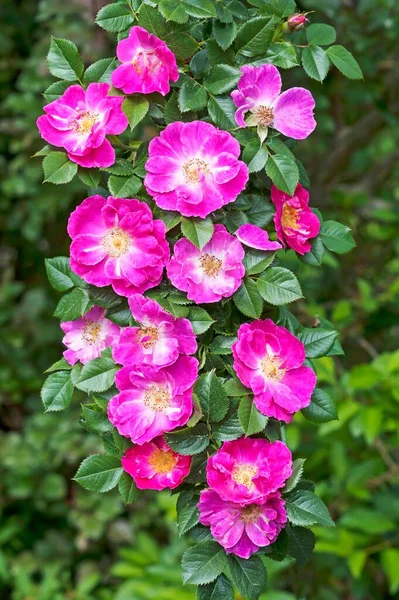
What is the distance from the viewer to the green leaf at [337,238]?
2.76ft

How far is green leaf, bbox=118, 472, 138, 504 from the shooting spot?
2.52ft

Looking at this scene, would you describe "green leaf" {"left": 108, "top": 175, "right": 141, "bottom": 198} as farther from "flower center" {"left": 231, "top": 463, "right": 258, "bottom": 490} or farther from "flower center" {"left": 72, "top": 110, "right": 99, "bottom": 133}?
"flower center" {"left": 231, "top": 463, "right": 258, "bottom": 490}

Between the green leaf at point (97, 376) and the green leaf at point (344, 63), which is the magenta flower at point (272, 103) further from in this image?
the green leaf at point (97, 376)

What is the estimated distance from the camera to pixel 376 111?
72.7 inches

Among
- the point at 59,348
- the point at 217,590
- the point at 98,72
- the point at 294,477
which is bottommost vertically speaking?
the point at 59,348

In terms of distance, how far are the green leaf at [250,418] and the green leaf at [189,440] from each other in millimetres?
42

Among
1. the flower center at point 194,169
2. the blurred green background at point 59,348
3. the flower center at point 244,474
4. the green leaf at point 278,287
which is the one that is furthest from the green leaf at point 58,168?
the blurred green background at point 59,348

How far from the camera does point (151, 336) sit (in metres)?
0.73

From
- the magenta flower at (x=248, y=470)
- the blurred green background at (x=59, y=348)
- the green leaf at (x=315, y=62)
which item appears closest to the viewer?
the magenta flower at (x=248, y=470)

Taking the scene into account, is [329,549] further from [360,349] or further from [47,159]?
[47,159]

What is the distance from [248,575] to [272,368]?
7.9 inches

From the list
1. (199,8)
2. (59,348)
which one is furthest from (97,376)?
(59,348)

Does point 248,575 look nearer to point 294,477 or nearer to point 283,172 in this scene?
point 294,477

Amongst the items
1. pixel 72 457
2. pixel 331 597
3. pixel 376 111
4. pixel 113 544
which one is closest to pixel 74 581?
pixel 113 544
